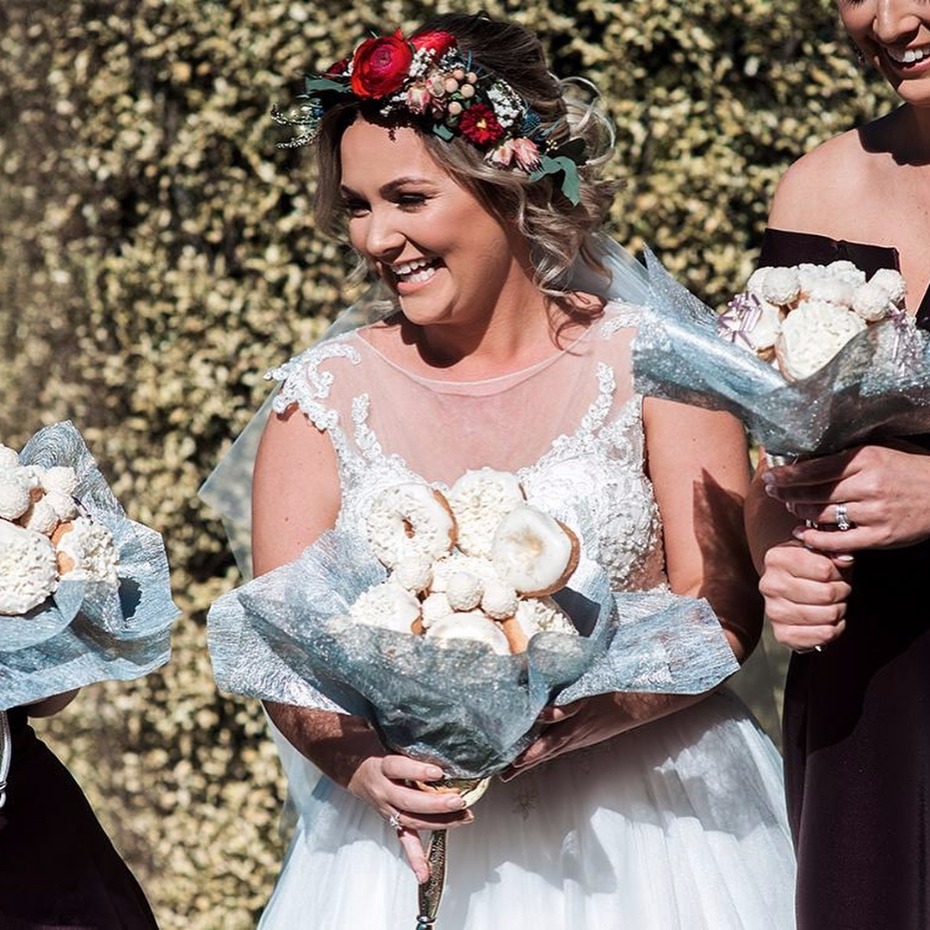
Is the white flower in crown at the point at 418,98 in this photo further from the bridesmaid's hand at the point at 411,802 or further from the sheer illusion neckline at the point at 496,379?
the bridesmaid's hand at the point at 411,802

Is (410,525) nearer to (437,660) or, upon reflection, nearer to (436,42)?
(437,660)

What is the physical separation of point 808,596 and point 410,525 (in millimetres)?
609

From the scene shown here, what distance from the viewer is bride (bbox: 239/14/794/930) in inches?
120

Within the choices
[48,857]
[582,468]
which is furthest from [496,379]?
[48,857]

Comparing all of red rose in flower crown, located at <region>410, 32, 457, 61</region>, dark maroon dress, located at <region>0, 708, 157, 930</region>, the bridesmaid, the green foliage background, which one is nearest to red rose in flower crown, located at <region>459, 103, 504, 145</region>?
red rose in flower crown, located at <region>410, 32, 457, 61</region>

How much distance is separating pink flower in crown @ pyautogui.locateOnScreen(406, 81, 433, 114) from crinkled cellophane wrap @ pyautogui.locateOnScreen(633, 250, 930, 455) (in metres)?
0.76

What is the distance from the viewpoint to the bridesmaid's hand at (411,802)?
8.72ft

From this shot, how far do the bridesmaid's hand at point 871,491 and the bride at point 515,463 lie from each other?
576 millimetres

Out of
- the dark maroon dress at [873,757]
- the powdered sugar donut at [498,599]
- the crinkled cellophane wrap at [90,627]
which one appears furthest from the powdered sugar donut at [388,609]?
the dark maroon dress at [873,757]

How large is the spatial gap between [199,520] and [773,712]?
2.12 meters

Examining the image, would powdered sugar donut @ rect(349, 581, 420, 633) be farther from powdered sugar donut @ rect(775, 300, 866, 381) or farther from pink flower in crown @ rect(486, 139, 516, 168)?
pink flower in crown @ rect(486, 139, 516, 168)

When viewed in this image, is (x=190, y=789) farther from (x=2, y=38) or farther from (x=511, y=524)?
(x=511, y=524)

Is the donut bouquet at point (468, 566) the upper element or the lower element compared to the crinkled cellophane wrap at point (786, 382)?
lower

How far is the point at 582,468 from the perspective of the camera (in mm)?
3143
